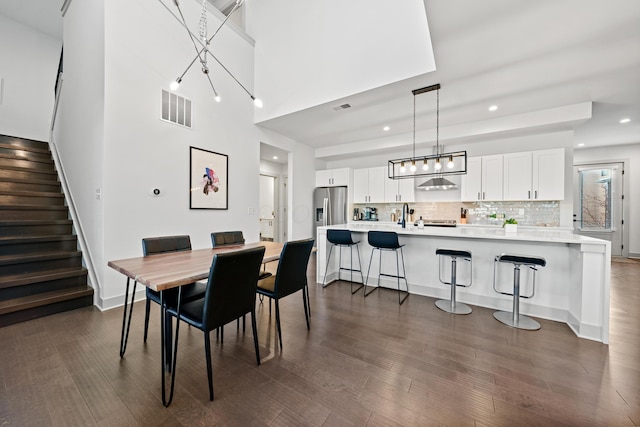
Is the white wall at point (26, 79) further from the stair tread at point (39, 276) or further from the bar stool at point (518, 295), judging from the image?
the bar stool at point (518, 295)

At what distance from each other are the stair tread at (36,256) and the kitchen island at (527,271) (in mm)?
3240

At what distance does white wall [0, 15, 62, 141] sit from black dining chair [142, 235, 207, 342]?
5453 millimetres

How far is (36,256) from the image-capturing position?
290cm

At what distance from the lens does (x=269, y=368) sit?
5.98 ft

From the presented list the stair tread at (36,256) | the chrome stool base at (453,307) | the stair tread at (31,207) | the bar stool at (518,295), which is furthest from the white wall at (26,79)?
the bar stool at (518,295)

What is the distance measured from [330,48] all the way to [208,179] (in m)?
2.71

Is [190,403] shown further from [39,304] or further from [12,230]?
[12,230]

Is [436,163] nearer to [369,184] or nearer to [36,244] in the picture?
[369,184]

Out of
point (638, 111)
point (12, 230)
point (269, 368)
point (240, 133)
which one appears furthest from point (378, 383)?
point (638, 111)

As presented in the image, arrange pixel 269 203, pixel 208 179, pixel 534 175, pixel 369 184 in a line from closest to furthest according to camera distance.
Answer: pixel 208 179, pixel 534 175, pixel 369 184, pixel 269 203

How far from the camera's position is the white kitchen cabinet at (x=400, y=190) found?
5.74 metres

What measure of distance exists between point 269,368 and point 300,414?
0.49 m

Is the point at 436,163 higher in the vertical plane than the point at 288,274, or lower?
higher

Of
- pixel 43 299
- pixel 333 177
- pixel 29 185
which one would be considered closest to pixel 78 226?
pixel 43 299
